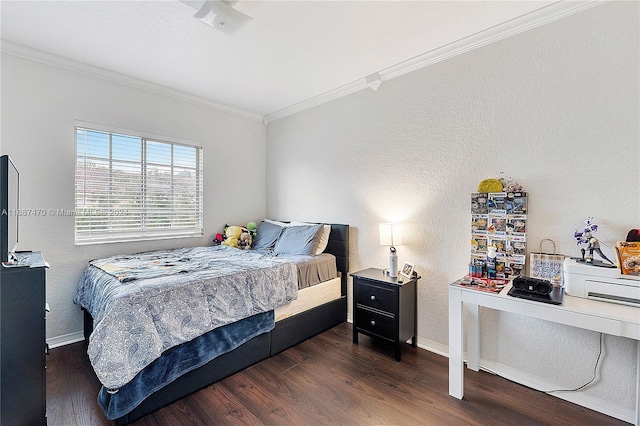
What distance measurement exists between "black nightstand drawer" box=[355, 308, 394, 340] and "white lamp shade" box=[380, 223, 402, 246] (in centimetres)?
65

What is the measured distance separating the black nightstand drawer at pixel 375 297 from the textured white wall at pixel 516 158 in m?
0.41

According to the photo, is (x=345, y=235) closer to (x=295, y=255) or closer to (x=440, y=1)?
(x=295, y=255)

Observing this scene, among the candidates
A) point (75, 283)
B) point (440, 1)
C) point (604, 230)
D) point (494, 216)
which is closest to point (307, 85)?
point (440, 1)

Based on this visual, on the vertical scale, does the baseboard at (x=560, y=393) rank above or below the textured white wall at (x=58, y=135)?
below

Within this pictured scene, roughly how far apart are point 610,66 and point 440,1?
3.73 ft

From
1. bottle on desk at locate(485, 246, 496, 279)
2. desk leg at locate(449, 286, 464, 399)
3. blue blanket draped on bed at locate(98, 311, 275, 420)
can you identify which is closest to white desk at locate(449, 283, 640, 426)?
desk leg at locate(449, 286, 464, 399)

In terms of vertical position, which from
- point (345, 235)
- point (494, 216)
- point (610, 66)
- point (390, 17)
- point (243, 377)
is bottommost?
point (243, 377)

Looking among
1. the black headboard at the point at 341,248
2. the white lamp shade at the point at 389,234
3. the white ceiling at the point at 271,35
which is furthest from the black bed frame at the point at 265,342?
the white ceiling at the point at 271,35

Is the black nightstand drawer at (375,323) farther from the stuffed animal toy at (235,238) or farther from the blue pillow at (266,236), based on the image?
the stuffed animal toy at (235,238)

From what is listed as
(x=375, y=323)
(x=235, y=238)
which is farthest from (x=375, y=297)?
(x=235, y=238)

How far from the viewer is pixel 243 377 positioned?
216 centimetres

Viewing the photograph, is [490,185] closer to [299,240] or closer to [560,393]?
[560,393]

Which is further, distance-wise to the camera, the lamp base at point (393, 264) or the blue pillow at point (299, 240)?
the blue pillow at point (299, 240)

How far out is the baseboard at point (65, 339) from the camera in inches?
102
